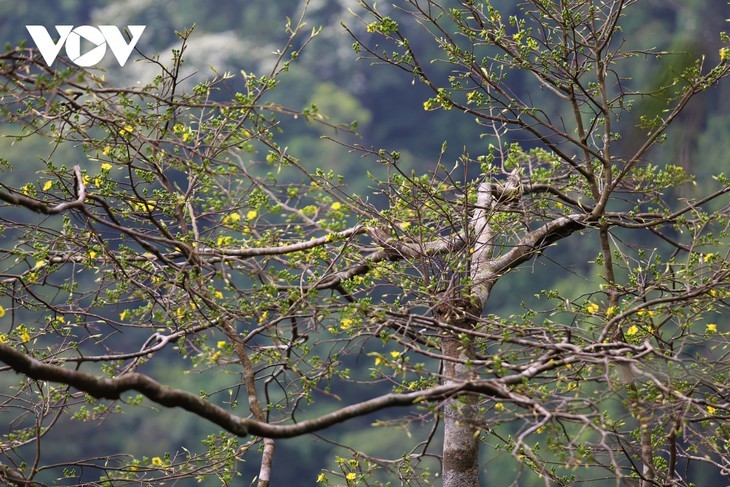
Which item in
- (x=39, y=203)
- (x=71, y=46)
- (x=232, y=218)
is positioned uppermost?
(x=71, y=46)

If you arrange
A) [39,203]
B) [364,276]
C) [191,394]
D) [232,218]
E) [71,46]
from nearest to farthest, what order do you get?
[191,394] → [39,203] → [364,276] → [232,218] → [71,46]

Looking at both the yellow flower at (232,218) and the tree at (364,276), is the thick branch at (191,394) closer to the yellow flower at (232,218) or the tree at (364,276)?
the tree at (364,276)

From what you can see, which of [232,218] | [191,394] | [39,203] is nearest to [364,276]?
[232,218]

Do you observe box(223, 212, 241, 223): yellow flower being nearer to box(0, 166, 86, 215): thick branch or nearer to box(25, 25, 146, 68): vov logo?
box(25, 25, 146, 68): vov logo

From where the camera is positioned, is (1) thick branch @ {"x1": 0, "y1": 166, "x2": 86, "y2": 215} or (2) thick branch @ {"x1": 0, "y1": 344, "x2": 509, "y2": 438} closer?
(2) thick branch @ {"x1": 0, "y1": 344, "x2": 509, "y2": 438}

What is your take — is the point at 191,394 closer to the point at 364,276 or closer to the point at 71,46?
the point at 364,276

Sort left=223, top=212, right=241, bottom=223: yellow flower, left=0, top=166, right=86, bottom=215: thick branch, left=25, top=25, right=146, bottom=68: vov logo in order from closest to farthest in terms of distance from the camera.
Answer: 1. left=0, top=166, right=86, bottom=215: thick branch
2. left=25, top=25, right=146, bottom=68: vov logo
3. left=223, top=212, right=241, bottom=223: yellow flower

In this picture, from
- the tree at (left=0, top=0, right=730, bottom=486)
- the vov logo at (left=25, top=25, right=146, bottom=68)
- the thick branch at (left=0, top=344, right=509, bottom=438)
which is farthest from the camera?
the vov logo at (left=25, top=25, right=146, bottom=68)

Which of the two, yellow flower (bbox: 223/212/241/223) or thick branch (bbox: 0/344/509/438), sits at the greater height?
yellow flower (bbox: 223/212/241/223)

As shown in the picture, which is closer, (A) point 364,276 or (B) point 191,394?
(B) point 191,394

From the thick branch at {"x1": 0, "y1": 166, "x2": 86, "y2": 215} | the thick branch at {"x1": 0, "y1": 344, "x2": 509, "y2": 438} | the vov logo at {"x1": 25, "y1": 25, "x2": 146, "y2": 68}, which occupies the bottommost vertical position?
the thick branch at {"x1": 0, "y1": 344, "x2": 509, "y2": 438}

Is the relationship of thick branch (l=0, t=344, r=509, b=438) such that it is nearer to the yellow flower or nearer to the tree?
the tree

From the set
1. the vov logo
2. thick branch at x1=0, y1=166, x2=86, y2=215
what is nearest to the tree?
thick branch at x1=0, y1=166, x2=86, y2=215

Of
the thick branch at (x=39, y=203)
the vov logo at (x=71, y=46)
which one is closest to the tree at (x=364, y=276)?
the thick branch at (x=39, y=203)
